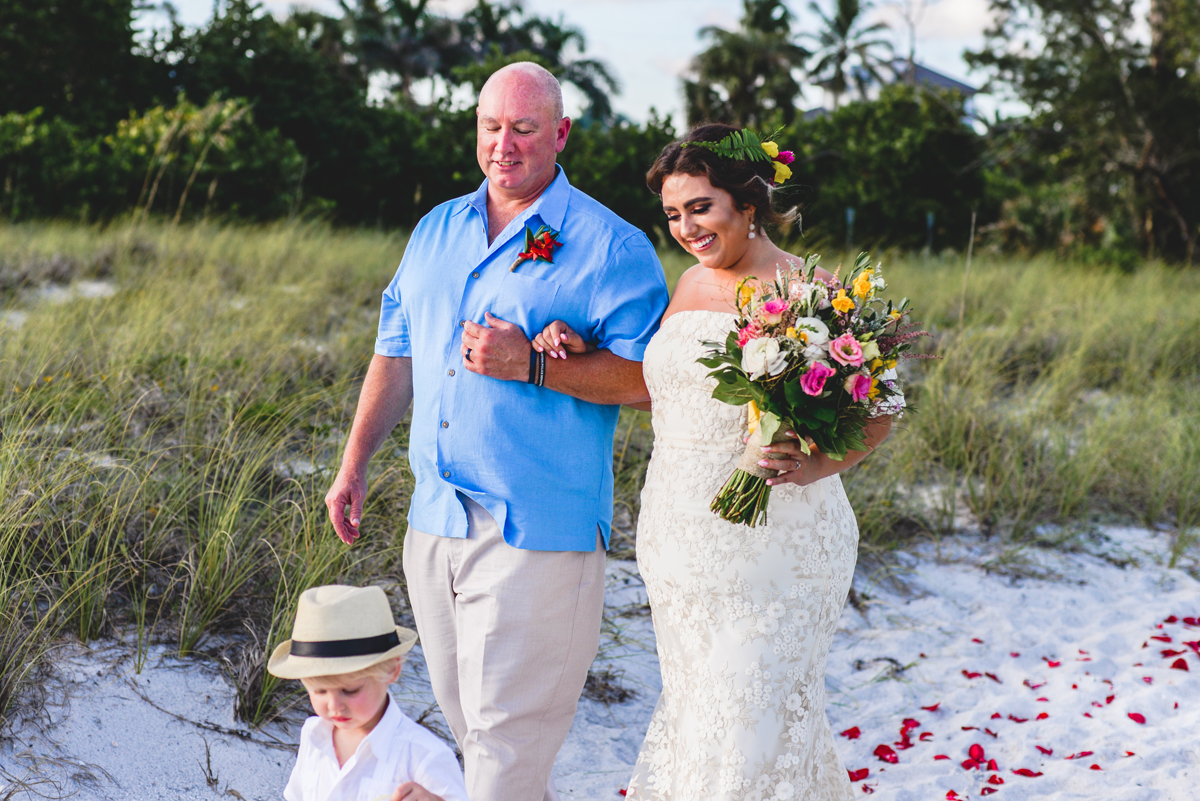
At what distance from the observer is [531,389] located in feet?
8.95

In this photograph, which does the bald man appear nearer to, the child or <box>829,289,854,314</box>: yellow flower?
<box>829,289,854,314</box>: yellow flower

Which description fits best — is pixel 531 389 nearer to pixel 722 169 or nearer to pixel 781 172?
pixel 722 169

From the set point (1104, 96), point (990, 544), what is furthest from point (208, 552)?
point (1104, 96)

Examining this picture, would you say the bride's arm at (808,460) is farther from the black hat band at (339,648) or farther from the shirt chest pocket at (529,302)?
the black hat band at (339,648)

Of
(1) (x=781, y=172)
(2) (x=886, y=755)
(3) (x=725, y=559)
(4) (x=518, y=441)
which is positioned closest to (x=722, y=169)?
(1) (x=781, y=172)

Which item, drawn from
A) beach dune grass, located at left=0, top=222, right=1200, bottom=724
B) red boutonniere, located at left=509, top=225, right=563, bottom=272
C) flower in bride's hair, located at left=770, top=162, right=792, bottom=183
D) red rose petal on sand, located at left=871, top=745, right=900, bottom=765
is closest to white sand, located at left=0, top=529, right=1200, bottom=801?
red rose petal on sand, located at left=871, top=745, right=900, bottom=765

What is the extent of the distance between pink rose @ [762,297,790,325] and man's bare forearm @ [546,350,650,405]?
0.46 meters

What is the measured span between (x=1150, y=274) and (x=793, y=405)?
1203 cm

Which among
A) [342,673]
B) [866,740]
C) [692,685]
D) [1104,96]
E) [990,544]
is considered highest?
[1104,96]

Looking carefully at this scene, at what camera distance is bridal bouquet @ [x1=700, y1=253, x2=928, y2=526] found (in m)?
2.45

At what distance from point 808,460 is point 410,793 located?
1.40 m

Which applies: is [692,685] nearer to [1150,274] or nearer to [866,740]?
[866,740]

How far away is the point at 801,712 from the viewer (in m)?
2.75

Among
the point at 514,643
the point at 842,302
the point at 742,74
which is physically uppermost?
the point at 742,74
